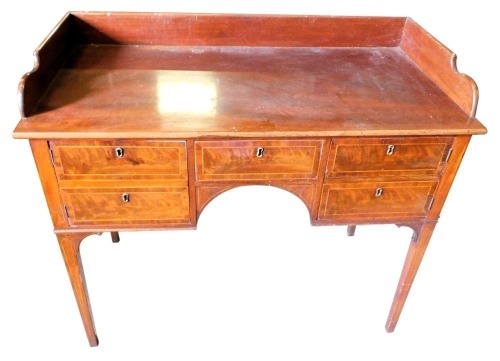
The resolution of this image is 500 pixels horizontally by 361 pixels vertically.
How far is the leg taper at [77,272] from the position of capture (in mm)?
1670

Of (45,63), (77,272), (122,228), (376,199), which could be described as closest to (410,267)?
(376,199)

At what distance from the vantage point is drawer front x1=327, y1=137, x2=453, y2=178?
5.03 ft

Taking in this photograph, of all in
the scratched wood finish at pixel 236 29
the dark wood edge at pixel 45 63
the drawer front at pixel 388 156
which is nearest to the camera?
the dark wood edge at pixel 45 63

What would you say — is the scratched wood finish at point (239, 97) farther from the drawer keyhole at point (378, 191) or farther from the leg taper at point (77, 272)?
the leg taper at point (77, 272)

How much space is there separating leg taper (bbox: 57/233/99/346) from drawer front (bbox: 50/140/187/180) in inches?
11.4

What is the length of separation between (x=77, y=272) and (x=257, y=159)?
0.86 meters

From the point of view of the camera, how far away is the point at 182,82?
66.4 inches

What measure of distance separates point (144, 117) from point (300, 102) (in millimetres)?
548

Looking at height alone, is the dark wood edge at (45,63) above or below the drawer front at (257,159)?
above

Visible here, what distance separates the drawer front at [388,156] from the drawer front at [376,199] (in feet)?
0.18

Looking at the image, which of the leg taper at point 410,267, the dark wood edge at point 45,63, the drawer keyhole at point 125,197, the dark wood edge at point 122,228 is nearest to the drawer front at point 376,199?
the leg taper at point 410,267

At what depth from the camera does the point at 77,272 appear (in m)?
1.77

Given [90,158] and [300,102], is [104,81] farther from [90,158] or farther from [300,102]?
[300,102]

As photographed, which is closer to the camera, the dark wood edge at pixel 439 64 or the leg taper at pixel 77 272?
Result: the dark wood edge at pixel 439 64
